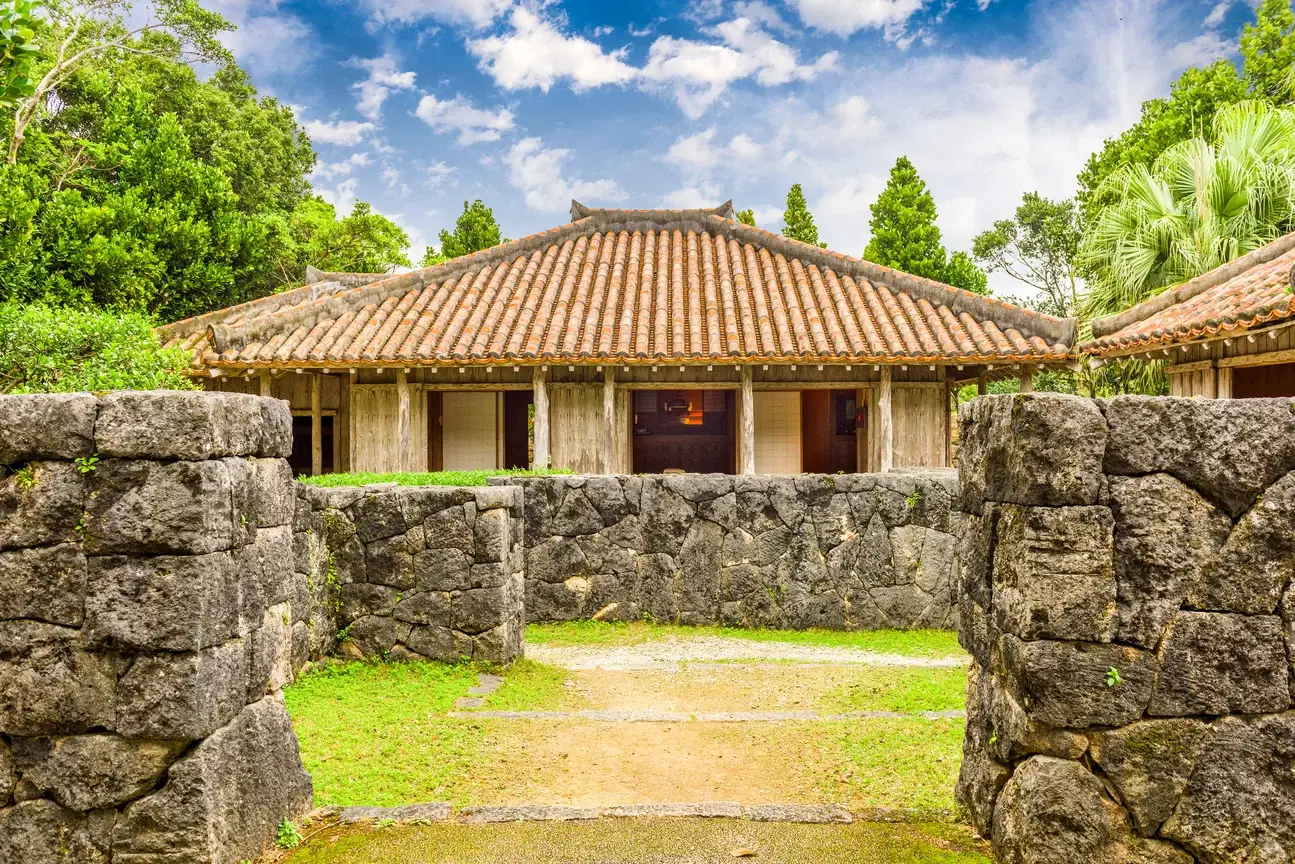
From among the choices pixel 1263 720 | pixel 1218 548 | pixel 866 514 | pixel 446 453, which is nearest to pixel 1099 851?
pixel 1263 720

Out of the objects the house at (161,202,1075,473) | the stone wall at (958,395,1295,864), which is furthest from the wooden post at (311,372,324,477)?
the stone wall at (958,395,1295,864)

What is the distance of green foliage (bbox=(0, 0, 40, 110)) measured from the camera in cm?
391

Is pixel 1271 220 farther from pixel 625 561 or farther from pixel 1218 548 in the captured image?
pixel 1218 548

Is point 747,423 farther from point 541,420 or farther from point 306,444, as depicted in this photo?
point 306,444

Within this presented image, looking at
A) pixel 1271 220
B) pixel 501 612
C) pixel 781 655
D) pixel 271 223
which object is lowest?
pixel 781 655

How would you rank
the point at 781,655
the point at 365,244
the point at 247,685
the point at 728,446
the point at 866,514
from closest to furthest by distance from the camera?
the point at 247,685 < the point at 781,655 < the point at 866,514 < the point at 728,446 < the point at 365,244

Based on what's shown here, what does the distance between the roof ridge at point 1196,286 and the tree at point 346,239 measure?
744 inches

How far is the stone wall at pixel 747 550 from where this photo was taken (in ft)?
27.6

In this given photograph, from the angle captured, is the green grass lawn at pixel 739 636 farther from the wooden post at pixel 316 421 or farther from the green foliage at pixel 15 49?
the wooden post at pixel 316 421

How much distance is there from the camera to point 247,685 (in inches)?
137

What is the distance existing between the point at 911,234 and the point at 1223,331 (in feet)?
51.4

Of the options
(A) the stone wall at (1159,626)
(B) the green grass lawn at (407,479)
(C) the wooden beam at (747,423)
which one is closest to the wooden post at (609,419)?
(C) the wooden beam at (747,423)

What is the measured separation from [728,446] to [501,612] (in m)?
11.2

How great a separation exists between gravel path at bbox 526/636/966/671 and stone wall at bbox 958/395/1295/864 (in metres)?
3.86
